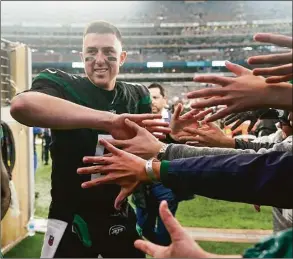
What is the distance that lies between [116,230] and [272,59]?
555 millimetres

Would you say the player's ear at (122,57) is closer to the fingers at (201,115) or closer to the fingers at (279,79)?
the fingers at (201,115)

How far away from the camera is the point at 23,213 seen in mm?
2338

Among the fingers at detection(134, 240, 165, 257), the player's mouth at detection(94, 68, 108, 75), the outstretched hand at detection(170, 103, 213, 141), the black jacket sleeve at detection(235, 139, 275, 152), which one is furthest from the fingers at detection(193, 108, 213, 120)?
the fingers at detection(134, 240, 165, 257)

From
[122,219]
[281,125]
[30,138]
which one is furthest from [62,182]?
[30,138]

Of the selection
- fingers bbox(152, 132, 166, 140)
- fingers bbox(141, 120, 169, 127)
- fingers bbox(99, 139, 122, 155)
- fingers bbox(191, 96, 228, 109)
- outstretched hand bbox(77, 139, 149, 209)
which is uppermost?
fingers bbox(191, 96, 228, 109)

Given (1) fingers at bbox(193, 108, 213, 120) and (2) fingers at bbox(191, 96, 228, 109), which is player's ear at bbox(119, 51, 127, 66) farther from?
(2) fingers at bbox(191, 96, 228, 109)

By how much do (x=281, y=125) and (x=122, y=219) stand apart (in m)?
0.40

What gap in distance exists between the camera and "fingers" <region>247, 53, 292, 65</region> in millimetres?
578

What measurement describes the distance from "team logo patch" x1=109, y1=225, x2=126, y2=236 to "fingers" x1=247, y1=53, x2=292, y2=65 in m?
0.52

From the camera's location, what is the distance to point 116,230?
979mm

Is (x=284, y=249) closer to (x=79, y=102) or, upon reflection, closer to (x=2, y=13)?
(x=79, y=102)

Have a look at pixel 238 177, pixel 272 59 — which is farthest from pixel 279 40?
pixel 238 177

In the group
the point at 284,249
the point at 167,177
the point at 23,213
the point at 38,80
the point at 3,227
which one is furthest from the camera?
the point at 23,213

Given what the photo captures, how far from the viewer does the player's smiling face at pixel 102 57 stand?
882 mm
